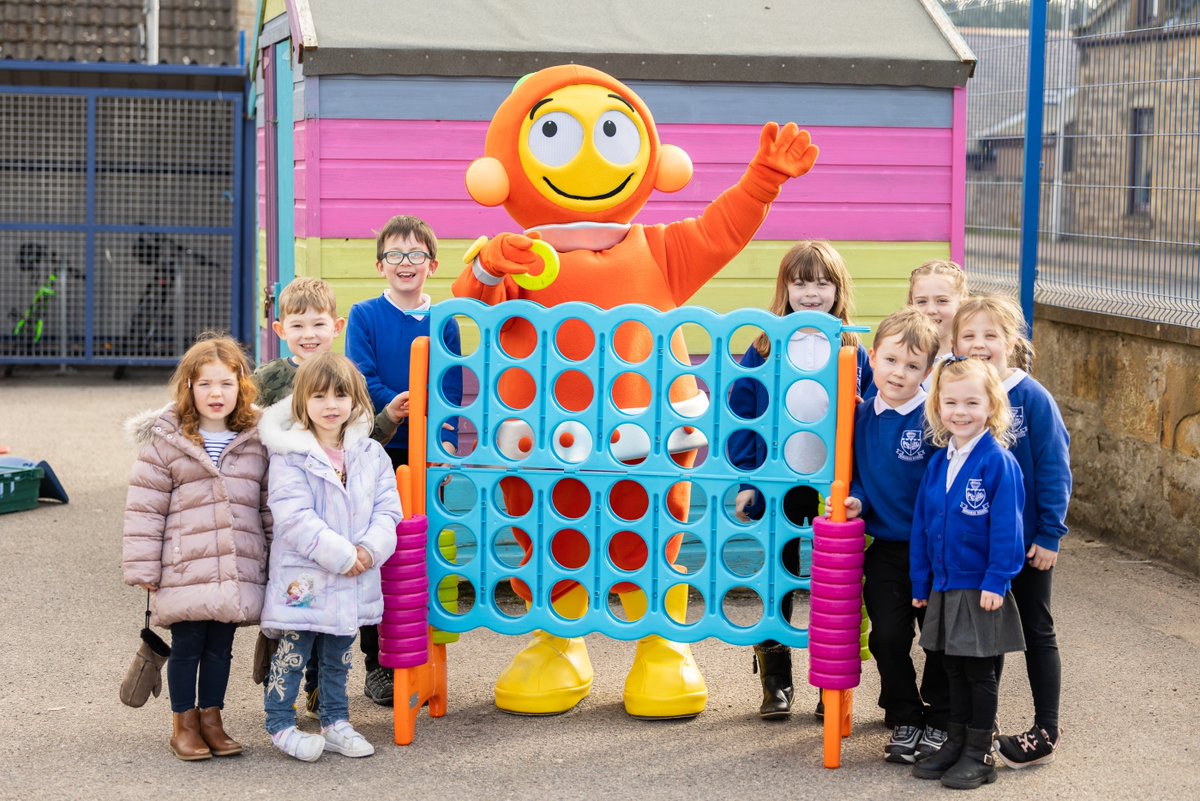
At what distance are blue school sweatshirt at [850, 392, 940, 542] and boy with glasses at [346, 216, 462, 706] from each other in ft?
4.00

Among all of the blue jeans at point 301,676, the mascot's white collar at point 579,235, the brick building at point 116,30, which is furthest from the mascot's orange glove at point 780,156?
the brick building at point 116,30

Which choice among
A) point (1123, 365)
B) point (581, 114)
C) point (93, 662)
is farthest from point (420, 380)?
point (1123, 365)

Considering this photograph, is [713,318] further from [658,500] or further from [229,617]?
[229,617]

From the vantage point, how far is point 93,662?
15.6 feet

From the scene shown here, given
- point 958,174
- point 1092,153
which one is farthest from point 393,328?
point 1092,153

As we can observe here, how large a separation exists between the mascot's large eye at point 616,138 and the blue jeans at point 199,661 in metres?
1.71

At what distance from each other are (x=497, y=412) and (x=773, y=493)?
2.60 feet

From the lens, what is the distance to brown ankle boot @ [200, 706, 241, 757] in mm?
3920

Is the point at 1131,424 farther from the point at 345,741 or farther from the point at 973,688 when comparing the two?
the point at 345,741

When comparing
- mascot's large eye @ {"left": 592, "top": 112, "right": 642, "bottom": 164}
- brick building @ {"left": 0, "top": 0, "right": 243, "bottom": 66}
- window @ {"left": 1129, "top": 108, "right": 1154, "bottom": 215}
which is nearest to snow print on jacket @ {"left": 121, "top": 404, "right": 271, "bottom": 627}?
mascot's large eye @ {"left": 592, "top": 112, "right": 642, "bottom": 164}

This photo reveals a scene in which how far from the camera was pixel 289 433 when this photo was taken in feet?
12.6

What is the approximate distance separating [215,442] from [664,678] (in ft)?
4.70

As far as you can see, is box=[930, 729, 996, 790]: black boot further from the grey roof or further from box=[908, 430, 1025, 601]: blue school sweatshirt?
the grey roof

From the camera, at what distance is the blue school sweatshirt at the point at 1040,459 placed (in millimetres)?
3828
